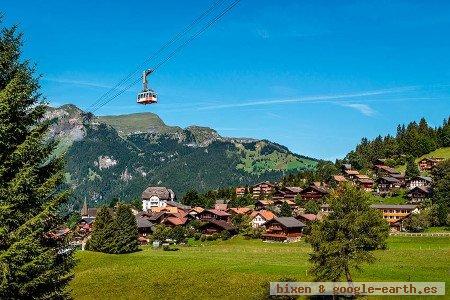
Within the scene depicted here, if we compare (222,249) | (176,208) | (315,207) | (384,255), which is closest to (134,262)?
(222,249)

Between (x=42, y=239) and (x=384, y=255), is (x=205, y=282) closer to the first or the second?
(x=384, y=255)

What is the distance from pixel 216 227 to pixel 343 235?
264 ft

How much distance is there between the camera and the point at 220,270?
6794 cm

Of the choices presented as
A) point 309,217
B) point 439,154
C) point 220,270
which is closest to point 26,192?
point 220,270

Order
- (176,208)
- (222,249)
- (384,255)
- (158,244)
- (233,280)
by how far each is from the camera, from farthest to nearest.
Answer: (176,208) < (158,244) < (222,249) < (384,255) < (233,280)

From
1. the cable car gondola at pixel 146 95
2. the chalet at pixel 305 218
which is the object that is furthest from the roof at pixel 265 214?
the cable car gondola at pixel 146 95

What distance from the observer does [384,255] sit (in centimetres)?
7869

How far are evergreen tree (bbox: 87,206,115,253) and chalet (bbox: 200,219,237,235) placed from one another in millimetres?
32047

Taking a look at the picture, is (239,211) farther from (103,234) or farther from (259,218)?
(103,234)

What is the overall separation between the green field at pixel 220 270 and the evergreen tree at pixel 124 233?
11.6 ft

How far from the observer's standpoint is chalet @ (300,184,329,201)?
148m

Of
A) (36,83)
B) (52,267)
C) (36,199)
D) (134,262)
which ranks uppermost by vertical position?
(36,83)

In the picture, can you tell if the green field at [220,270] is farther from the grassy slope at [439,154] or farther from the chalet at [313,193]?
the grassy slope at [439,154]

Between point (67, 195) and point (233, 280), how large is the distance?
147 feet
